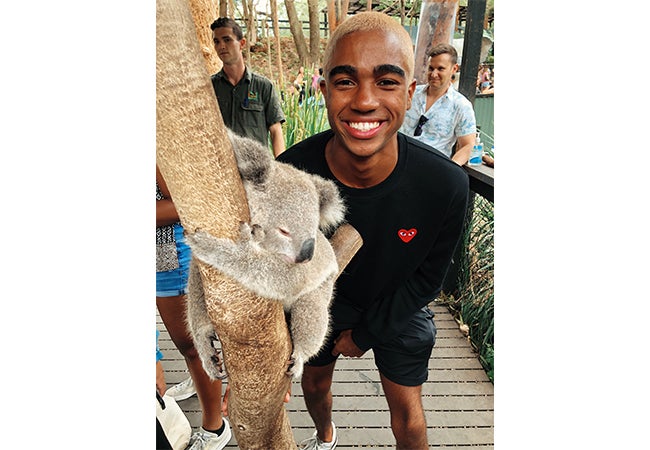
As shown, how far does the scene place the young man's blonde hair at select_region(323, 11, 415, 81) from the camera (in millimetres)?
827

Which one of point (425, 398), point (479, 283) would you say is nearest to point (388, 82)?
point (479, 283)

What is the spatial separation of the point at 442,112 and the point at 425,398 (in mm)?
742

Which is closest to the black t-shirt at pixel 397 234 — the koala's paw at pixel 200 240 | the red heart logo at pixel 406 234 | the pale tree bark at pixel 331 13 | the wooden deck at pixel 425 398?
the red heart logo at pixel 406 234

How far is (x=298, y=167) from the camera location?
0.96 meters

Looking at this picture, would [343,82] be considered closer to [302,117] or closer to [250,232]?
[302,117]

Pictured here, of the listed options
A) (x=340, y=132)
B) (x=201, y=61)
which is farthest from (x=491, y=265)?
(x=201, y=61)

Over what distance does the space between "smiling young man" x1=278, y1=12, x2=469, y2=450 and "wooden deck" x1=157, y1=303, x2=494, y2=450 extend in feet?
0.11

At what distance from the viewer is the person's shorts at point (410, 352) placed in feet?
3.59

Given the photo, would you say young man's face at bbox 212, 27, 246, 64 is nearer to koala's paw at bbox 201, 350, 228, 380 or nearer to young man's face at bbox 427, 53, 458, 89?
young man's face at bbox 427, 53, 458, 89

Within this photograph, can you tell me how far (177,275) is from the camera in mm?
1057

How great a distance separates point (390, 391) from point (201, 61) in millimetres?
933

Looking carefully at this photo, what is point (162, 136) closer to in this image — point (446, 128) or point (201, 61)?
point (201, 61)

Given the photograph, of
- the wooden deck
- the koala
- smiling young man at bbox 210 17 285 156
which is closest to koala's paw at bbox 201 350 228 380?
the koala

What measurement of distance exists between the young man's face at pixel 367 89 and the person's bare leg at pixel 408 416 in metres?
0.64
